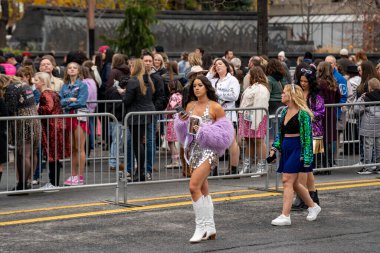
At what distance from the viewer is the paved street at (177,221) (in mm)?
11258

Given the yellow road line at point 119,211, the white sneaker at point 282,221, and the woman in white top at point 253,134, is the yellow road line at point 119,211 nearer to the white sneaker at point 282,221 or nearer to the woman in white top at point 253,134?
the woman in white top at point 253,134

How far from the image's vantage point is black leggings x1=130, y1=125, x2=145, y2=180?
1493cm

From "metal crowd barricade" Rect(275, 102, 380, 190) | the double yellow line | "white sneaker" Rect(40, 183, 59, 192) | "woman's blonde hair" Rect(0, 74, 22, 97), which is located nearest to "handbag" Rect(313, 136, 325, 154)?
the double yellow line

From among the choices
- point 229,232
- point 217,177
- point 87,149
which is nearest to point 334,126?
point 217,177

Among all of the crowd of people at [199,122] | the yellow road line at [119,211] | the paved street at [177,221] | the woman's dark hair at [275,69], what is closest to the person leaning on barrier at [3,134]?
the crowd of people at [199,122]

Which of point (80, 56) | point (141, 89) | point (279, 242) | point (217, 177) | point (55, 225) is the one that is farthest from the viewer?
point (80, 56)

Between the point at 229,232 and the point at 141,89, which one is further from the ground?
the point at 141,89

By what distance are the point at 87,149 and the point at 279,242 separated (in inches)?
196

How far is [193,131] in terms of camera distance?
11680mm

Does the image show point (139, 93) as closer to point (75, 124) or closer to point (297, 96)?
point (75, 124)

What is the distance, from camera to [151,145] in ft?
50.7

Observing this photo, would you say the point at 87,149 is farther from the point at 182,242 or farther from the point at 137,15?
the point at 137,15

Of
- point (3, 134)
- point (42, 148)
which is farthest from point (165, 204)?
point (3, 134)

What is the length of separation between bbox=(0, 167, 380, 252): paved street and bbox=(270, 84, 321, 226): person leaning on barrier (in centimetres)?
28
